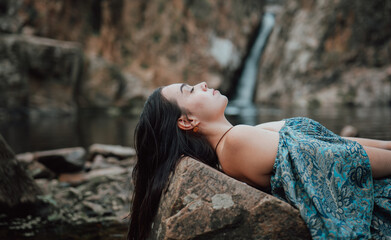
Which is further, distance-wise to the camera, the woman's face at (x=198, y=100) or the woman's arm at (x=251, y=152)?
the woman's face at (x=198, y=100)

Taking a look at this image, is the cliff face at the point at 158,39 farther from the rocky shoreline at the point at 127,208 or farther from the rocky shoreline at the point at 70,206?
the rocky shoreline at the point at 127,208

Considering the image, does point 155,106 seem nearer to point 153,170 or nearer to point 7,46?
point 153,170

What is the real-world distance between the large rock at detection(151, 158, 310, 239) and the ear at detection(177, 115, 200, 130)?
1.32 feet

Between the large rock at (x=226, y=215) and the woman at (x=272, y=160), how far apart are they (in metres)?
0.12

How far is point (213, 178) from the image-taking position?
1681 mm

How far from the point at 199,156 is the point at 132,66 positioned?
78.3ft

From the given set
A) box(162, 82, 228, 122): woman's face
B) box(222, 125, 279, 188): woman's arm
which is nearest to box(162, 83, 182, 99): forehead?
box(162, 82, 228, 122): woman's face

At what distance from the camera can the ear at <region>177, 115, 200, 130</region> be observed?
75.9 inches

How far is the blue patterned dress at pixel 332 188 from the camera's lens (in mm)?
1564

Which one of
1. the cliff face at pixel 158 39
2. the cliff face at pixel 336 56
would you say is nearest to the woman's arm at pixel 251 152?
the cliff face at pixel 336 56

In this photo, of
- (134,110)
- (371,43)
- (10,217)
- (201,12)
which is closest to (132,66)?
(134,110)

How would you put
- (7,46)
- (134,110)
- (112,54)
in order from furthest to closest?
(112,54) < (134,110) < (7,46)

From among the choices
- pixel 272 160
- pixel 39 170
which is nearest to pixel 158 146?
pixel 272 160

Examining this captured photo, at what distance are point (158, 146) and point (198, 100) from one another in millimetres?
389
